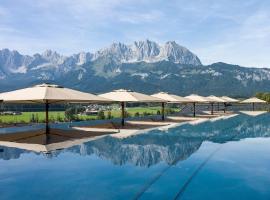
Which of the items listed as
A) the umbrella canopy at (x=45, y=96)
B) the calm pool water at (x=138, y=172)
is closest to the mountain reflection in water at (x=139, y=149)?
the calm pool water at (x=138, y=172)

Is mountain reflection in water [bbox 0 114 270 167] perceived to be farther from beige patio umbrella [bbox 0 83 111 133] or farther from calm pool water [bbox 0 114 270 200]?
beige patio umbrella [bbox 0 83 111 133]

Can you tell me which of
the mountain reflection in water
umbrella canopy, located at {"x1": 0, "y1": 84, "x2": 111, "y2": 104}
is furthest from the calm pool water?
umbrella canopy, located at {"x1": 0, "y1": 84, "x2": 111, "y2": 104}

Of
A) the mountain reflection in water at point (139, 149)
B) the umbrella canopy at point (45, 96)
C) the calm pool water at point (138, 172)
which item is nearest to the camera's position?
the calm pool water at point (138, 172)

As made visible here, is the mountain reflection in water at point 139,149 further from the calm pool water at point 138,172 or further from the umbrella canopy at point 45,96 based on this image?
the umbrella canopy at point 45,96

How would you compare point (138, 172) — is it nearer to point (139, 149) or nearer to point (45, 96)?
point (139, 149)

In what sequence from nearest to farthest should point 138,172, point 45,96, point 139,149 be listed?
point 138,172 → point 139,149 → point 45,96

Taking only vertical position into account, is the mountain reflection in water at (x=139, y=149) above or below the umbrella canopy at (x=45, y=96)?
below

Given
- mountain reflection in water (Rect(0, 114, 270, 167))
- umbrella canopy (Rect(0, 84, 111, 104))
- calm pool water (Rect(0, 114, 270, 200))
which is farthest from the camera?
umbrella canopy (Rect(0, 84, 111, 104))

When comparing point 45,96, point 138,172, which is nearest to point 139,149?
point 138,172

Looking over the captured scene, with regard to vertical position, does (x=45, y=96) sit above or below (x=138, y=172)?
above

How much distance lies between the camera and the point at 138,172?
27.9ft

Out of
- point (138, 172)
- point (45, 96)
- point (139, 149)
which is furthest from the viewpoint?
point (45, 96)

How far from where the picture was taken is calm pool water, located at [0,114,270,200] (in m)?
6.65

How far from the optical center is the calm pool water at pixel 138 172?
6.65 metres
